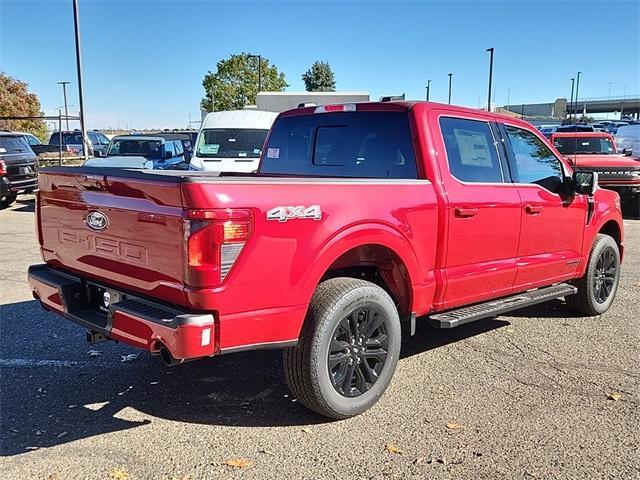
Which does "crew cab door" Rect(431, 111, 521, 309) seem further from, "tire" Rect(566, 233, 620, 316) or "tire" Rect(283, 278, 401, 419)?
"tire" Rect(566, 233, 620, 316)

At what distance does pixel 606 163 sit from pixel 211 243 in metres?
12.7

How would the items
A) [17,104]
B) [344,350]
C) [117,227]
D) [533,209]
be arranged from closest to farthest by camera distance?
[117,227], [344,350], [533,209], [17,104]

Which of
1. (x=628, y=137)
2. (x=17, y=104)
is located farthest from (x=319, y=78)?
(x=628, y=137)

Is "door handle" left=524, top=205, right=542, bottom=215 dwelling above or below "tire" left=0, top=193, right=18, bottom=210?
above

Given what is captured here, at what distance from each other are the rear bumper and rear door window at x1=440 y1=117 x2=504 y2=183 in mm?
2241

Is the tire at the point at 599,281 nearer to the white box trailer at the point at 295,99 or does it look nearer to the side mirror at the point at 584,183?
the side mirror at the point at 584,183

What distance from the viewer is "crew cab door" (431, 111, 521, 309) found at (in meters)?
4.22

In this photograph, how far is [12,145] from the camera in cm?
1416

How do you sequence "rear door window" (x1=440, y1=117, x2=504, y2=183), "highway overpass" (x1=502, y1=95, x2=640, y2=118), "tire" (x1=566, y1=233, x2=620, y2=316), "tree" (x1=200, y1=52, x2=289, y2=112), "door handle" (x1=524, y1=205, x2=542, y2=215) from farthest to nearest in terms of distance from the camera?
"highway overpass" (x1=502, y1=95, x2=640, y2=118)
"tree" (x1=200, y1=52, x2=289, y2=112)
"tire" (x1=566, y1=233, x2=620, y2=316)
"door handle" (x1=524, y1=205, x2=542, y2=215)
"rear door window" (x1=440, y1=117, x2=504, y2=183)

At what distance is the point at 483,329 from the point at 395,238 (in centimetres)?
224

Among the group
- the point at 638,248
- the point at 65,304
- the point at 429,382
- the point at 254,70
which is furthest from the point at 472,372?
the point at 254,70

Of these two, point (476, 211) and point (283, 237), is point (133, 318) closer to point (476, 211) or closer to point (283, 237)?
point (283, 237)

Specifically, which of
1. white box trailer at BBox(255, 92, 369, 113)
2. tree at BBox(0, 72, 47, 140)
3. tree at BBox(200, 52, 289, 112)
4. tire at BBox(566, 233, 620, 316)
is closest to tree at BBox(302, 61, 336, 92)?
tree at BBox(200, 52, 289, 112)

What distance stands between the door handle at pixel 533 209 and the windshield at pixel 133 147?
40.2ft
